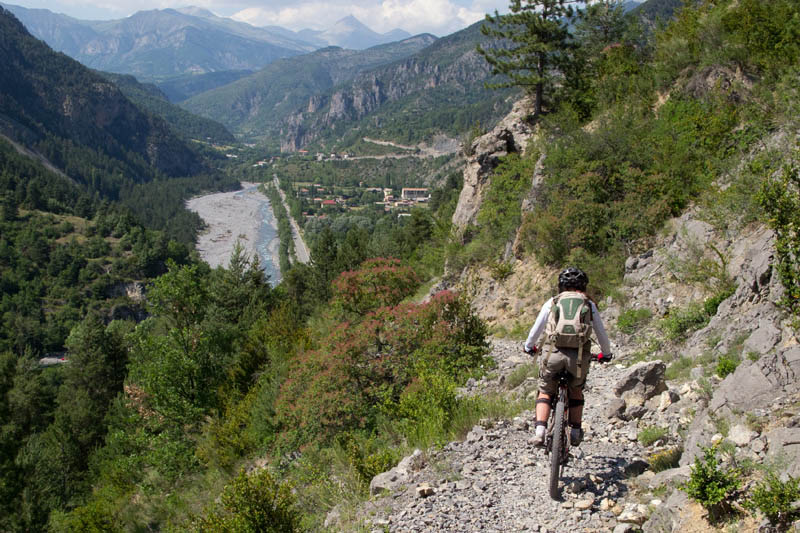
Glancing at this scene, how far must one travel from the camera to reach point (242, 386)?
1783 centimetres

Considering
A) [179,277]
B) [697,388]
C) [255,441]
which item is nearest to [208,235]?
[179,277]

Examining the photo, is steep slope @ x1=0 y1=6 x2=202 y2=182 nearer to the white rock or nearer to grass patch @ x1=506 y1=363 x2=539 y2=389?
grass patch @ x1=506 y1=363 x2=539 y2=389

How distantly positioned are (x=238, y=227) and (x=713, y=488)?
13922cm

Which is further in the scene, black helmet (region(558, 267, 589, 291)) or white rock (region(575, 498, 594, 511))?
black helmet (region(558, 267, 589, 291))

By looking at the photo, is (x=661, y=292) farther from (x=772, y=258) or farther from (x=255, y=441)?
(x=255, y=441)

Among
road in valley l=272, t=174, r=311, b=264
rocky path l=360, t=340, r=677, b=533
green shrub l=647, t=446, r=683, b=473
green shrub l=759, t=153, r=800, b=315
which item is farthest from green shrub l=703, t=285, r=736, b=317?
road in valley l=272, t=174, r=311, b=264

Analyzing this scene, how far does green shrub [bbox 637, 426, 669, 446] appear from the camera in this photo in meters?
4.93

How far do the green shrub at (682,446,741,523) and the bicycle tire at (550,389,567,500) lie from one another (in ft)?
3.35

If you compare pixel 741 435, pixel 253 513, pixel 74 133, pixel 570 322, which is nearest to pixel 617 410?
pixel 741 435

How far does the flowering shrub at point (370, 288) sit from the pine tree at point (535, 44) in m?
9.17

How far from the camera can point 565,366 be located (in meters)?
4.24

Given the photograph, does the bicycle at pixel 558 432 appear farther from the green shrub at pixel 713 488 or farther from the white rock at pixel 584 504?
the green shrub at pixel 713 488

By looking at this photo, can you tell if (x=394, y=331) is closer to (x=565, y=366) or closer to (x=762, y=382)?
Answer: (x=565, y=366)

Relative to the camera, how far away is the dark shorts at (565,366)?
13.9 feet
